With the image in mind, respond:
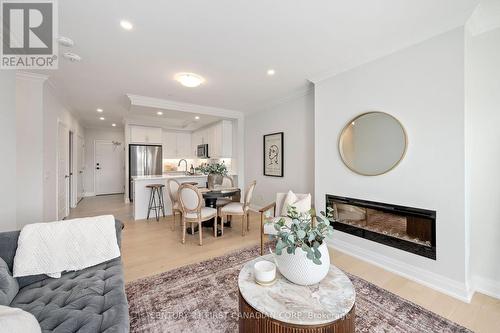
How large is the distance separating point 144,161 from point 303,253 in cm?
640

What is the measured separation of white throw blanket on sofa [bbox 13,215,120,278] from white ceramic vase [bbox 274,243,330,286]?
1488mm

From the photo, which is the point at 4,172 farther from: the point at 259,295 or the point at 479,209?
the point at 479,209

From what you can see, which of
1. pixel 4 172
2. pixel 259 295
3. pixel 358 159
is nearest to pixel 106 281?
pixel 259 295

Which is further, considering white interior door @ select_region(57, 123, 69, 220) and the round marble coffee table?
white interior door @ select_region(57, 123, 69, 220)

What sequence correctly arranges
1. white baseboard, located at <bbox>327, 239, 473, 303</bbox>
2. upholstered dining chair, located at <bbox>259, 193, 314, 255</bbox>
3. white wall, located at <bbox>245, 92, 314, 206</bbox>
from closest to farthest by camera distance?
white baseboard, located at <bbox>327, 239, 473, 303</bbox>, upholstered dining chair, located at <bbox>259, 193, 314, 255</bbox>, white wall, located at <bbox>245, 92, 314, 206</bbox>

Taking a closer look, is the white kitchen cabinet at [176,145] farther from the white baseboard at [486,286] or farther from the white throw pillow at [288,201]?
the white baseboard at [486,286]

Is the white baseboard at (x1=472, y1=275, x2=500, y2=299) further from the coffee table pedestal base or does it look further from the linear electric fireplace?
the coffee table pedestal base

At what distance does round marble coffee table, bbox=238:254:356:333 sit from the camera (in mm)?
1099

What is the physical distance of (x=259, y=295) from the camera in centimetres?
128

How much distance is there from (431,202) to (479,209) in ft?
1.48

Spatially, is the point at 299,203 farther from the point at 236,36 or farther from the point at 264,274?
the point at 236,36

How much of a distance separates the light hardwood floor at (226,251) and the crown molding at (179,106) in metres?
2.48

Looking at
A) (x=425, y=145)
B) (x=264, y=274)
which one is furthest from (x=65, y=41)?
(x=425, y=145)
